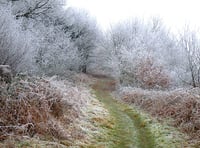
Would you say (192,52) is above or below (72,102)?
above

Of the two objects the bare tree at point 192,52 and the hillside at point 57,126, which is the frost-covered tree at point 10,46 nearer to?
the hillside at point 57,126

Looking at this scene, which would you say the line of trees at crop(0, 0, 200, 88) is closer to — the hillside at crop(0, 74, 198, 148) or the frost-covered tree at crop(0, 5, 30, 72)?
the frost-covered tree at crop(0, 5, 30, 72)


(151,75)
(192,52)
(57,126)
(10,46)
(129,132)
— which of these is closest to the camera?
(57,126)

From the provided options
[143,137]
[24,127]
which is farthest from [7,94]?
[143,137]

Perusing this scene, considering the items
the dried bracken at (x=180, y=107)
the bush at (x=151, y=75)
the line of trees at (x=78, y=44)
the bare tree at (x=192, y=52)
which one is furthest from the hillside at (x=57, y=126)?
the bush at (x=151, y=75)

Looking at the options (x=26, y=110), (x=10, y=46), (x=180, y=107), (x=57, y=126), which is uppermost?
(x=10, y=46)

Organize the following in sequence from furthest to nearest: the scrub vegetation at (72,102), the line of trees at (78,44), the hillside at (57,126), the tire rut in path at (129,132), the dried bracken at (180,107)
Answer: the line of trees at (78,44) < the dried bracken at (180,107) < the tire rut in path at (129,132) < the scrub vegetation at (72,102) < the hillside at (57,126)

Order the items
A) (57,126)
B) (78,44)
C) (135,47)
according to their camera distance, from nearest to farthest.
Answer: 1. (57,126)
2. (135,47)
3. (78,44)

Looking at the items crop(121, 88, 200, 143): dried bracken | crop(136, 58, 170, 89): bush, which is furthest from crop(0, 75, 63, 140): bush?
crop(136, 58, 170, 89): bush

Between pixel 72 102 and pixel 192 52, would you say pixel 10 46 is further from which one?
pixel 192 52

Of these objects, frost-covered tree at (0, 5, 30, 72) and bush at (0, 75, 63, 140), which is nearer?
bush at (0, 75, 63, 140)

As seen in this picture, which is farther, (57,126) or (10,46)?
(10,46)

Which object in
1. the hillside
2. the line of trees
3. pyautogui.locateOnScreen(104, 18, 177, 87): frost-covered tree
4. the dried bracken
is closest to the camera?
the hillside

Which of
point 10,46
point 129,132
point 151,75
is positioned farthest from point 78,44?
point 129,132
